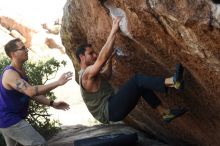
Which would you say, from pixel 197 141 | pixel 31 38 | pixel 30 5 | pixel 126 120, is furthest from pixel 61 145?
pixel 30 5

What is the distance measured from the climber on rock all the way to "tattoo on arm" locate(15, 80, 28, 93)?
3.26 feet

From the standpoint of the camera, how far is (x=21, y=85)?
7.43 meters

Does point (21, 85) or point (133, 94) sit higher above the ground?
point (21, 85)

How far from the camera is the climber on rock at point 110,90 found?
20.8 feet

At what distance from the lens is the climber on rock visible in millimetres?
6344

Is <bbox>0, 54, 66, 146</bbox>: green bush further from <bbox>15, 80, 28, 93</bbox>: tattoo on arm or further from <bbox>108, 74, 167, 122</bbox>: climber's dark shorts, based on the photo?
<bbox>108, 74, 167, 122</bbox>: climber's dark shorts

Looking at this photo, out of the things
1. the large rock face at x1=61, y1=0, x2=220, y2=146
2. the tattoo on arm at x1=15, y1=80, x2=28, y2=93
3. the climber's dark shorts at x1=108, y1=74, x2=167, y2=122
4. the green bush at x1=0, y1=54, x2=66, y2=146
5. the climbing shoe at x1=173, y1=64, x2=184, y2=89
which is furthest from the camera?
the green bush at x1=0, y1=54, x2=66, y2=146

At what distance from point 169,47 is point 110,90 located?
155 cm

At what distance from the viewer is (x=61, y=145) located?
9141 millimetres

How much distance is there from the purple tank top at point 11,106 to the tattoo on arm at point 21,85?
0.29m

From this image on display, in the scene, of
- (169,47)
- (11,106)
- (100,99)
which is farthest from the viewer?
(11,106)

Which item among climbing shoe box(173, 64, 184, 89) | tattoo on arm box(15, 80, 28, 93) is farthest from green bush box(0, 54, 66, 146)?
climbing shoe box(173, 64, 184, 89)

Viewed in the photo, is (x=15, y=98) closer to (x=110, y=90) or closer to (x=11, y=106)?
(x=11, y=106)

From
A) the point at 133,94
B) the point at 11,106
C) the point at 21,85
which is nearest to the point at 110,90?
the point at 133,94
